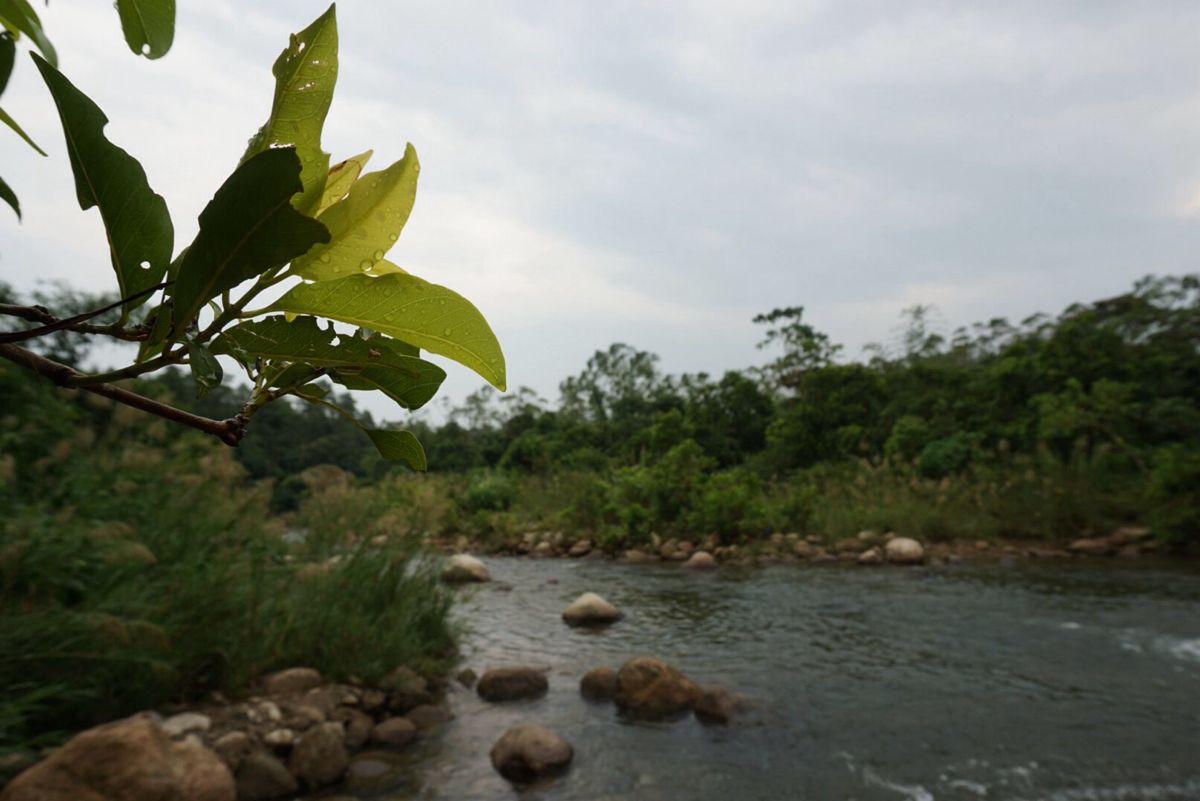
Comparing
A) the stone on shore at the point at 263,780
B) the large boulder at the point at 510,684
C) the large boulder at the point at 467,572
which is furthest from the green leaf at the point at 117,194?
the large boulder at the point at 467,572

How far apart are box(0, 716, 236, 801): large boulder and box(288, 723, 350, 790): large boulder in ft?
1.68

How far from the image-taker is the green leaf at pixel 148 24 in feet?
1.16

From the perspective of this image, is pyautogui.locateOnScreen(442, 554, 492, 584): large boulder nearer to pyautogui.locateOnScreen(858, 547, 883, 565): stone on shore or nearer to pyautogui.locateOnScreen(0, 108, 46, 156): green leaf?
pyautogui.locateOnScreen(858, 547, 883, 565): stone on shore

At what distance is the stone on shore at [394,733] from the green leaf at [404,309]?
13.0 feet

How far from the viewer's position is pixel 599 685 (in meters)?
4.59

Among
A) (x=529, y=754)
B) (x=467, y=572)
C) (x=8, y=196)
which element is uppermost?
(x=8, y=196)

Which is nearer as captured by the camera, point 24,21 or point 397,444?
point 24,21

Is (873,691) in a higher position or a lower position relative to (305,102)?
lower

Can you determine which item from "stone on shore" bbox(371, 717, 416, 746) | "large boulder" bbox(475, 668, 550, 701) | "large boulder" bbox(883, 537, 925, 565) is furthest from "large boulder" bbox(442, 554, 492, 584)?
"large boulder" bbox(883, 537, 925, 565)

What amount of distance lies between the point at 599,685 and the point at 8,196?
15.4ft

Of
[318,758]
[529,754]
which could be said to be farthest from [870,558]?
[318,758]

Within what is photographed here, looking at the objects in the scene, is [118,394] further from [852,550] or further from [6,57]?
[852,550]

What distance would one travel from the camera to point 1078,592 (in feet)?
22.9

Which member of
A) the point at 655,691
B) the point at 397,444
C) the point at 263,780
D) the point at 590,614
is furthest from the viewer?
the point at 590,614
